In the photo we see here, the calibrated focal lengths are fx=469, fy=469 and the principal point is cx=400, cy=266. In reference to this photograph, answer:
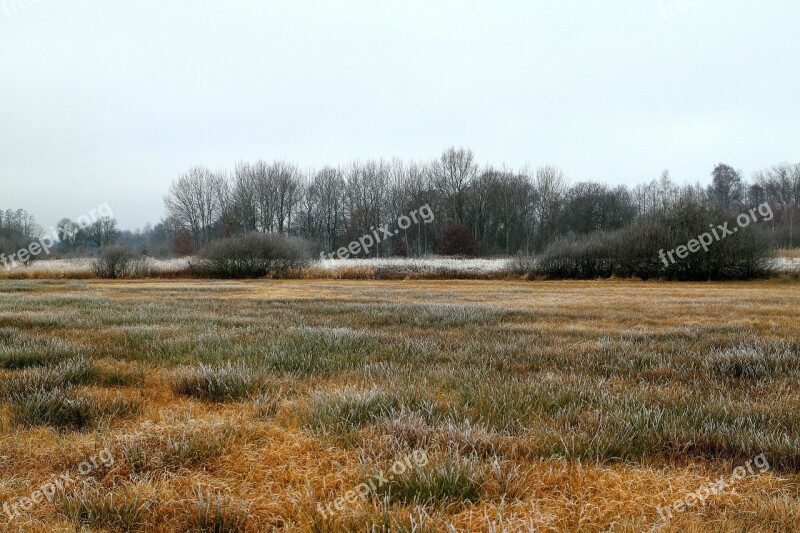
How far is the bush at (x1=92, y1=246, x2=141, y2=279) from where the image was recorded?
3164 centimetres

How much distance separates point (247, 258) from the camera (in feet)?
113

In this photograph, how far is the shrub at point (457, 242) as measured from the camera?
60.6m

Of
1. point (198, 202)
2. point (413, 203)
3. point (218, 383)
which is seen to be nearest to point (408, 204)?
point (413, 203)

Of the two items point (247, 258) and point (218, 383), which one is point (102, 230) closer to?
point (247, 258)

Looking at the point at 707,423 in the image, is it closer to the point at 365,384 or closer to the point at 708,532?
the point at 708,532

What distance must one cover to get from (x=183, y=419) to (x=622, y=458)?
98.8 inches
